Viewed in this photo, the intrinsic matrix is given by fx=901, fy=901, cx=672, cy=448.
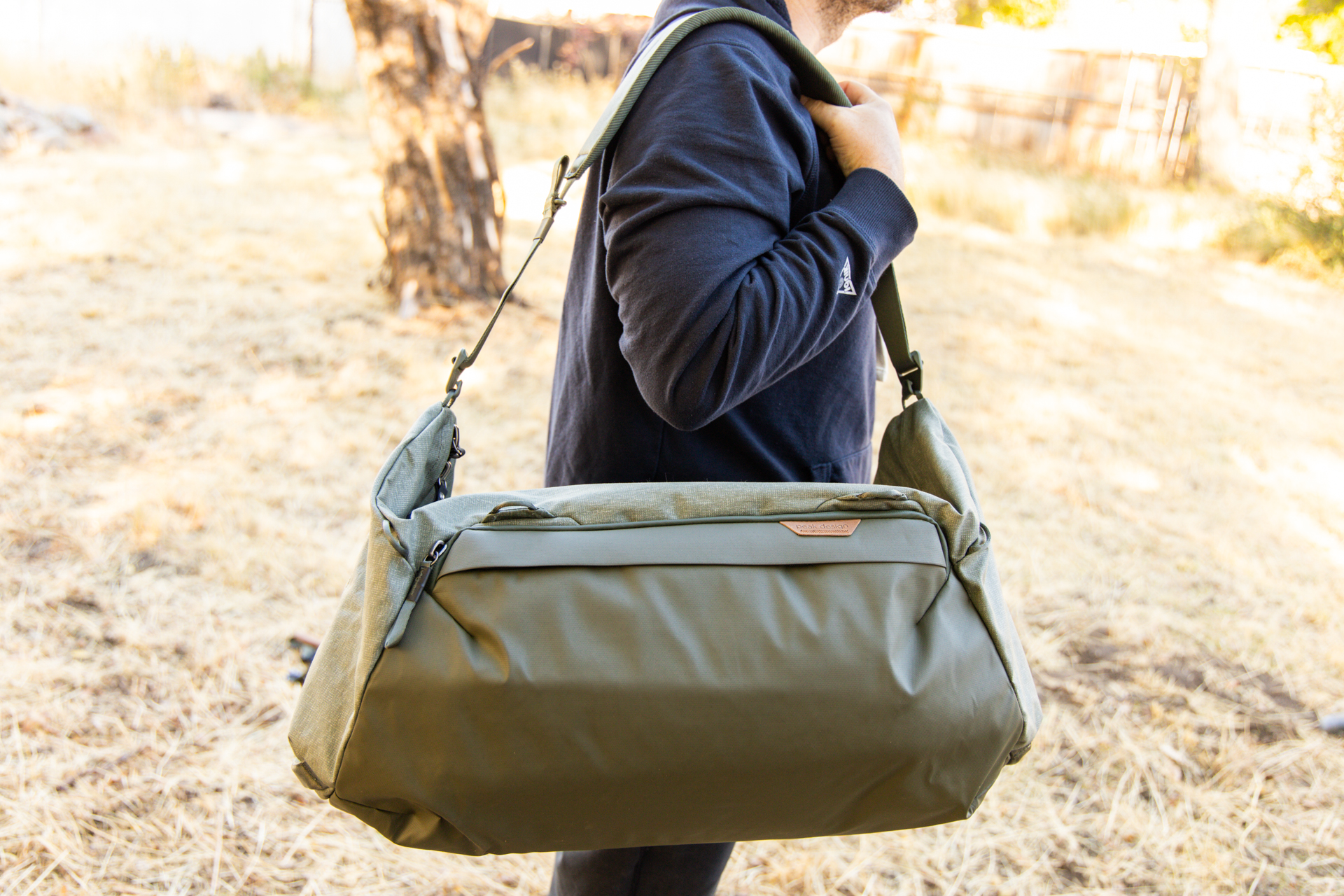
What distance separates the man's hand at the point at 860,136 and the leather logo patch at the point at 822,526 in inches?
14.7

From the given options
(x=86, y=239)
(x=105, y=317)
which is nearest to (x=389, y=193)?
(x=105, y=317)

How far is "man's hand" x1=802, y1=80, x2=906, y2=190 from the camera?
0.99m

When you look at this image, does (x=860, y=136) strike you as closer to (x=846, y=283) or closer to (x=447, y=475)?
(x=846, y=283)

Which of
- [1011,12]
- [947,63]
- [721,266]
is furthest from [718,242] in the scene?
[1011,12]

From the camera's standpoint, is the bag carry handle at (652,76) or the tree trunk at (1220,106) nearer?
the bag carry handle at (652,76)

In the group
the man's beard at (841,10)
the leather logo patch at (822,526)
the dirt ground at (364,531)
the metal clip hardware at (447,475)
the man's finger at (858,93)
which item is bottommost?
the dirt ground at (364,531)

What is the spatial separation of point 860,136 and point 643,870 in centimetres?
94

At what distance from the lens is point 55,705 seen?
2.06 meters

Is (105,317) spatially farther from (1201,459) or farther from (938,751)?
(1201,459)

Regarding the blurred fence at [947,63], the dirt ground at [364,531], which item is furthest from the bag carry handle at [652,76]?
the blurred fence at [947,63]

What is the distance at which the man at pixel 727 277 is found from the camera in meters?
0.85

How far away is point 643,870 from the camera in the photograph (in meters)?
1.18

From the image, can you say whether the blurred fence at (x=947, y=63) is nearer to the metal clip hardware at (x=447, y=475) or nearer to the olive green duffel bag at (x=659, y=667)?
the metal clip hardware at (x=447, y=475)

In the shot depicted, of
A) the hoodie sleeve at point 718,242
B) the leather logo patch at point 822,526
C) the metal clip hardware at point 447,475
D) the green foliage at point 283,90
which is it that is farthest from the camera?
the green foliage at point 283,90
